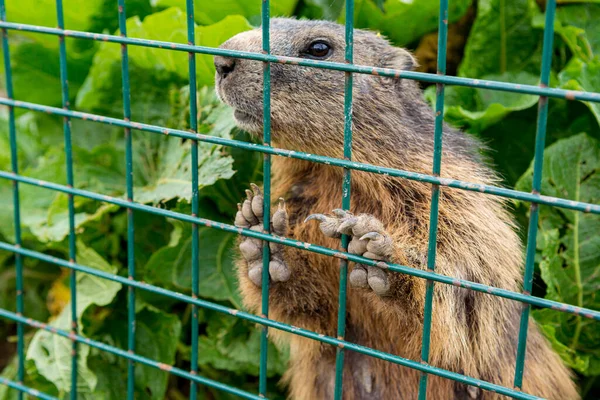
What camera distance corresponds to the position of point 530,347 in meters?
3.08

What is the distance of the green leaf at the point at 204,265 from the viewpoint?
3586 mm

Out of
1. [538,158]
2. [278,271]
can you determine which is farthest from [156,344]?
→ [538,158]

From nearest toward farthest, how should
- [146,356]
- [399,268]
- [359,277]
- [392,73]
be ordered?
[392,73] → [399,268] → [359,277] → [146,356]

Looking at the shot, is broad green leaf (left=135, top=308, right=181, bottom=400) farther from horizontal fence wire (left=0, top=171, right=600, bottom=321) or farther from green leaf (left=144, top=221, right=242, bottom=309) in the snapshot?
horizontal fence wire (left=0, top=171, right=600, bottom=321)

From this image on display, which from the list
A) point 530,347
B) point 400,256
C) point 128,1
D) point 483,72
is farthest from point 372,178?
point 128,1

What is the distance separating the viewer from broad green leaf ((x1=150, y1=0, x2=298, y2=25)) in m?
3.78

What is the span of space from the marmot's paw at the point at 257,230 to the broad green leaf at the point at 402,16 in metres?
1.77

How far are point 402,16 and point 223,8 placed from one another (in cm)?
106

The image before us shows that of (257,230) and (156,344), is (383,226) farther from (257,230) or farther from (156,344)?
(156,344)

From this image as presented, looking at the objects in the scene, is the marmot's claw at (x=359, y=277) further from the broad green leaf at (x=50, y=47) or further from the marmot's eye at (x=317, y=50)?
the broad green leaf at (x=50, y=47)

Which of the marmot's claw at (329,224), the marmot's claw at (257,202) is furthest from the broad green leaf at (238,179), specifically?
the marmot's claw at (329,224)

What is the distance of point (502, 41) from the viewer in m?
4.18

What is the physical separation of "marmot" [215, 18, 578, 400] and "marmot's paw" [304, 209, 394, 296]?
0.08 ft

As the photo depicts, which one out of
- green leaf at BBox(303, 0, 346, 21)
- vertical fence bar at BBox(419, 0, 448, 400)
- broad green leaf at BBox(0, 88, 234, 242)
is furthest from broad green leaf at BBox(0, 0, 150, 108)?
vertical fence bar at BBox(419, 0, 448, 400)
